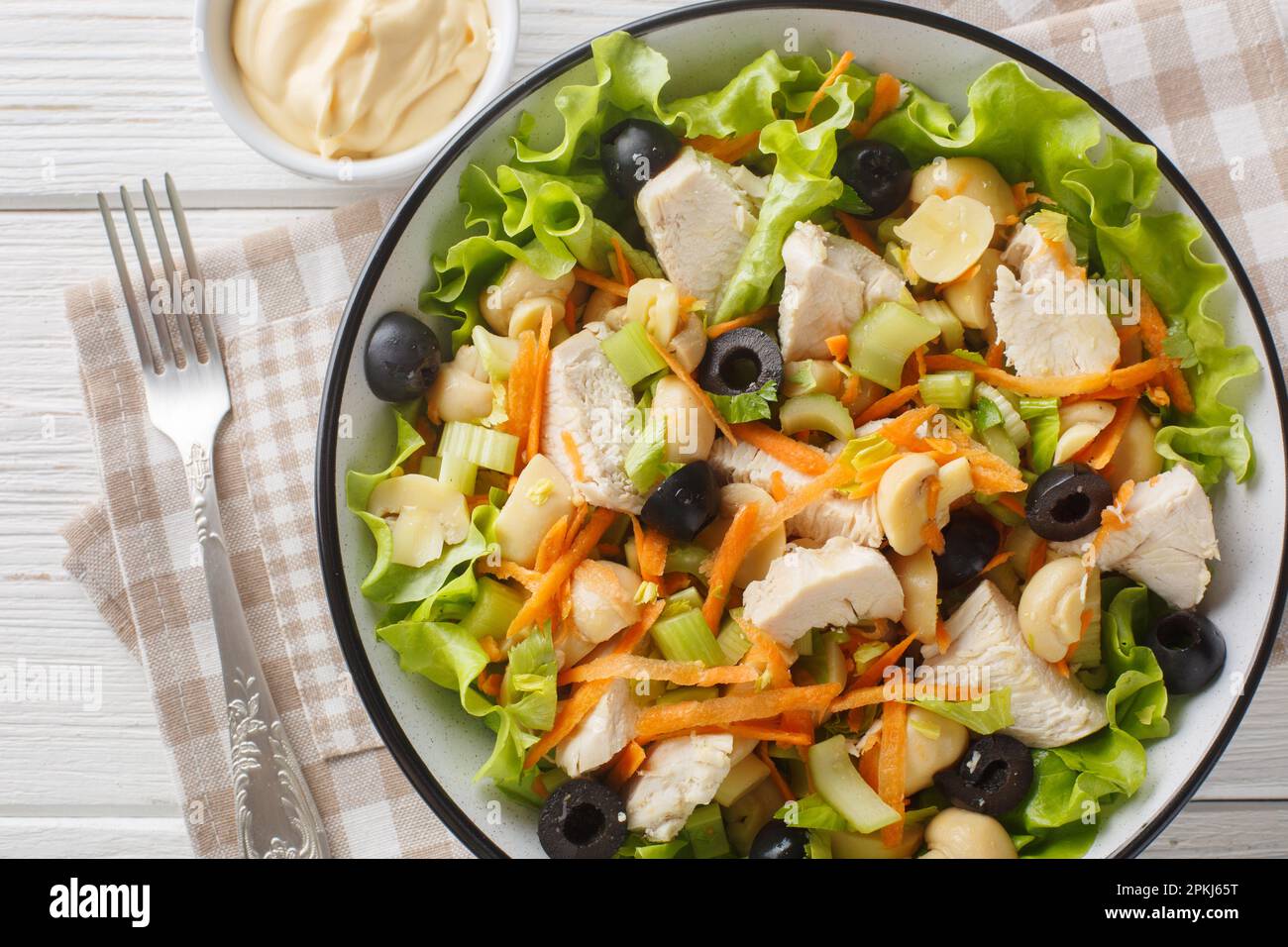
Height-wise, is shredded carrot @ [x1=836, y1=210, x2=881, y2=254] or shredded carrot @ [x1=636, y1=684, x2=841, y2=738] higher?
shredded carrot @ [x1=836, y1=210, x2=881, y2=254]

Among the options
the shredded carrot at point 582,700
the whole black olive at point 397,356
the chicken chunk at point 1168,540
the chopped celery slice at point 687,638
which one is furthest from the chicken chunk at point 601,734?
the chicken chunk at point 1168,540

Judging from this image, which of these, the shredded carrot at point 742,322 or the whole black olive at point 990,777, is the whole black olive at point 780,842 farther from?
the shredded carrot at point 742,322

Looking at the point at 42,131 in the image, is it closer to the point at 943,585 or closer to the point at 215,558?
the point at 215,558

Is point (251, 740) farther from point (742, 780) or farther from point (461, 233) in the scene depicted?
point (461, 233)

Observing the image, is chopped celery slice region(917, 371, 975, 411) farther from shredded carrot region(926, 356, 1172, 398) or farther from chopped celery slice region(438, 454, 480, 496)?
chopped celery slice region(438, 454, 480, 496)

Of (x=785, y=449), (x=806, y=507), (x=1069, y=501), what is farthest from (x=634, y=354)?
(x=1069, y=501)

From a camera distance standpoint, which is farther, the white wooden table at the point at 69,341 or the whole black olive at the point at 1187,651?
the white wooden table at the point at 69,341

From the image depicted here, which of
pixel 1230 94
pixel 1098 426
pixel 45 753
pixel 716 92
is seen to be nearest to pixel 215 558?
pixel 45 753

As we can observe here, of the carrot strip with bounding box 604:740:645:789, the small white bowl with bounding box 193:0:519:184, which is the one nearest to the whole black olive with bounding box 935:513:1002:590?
the carrot strip with bounding box 604:740:645:789
